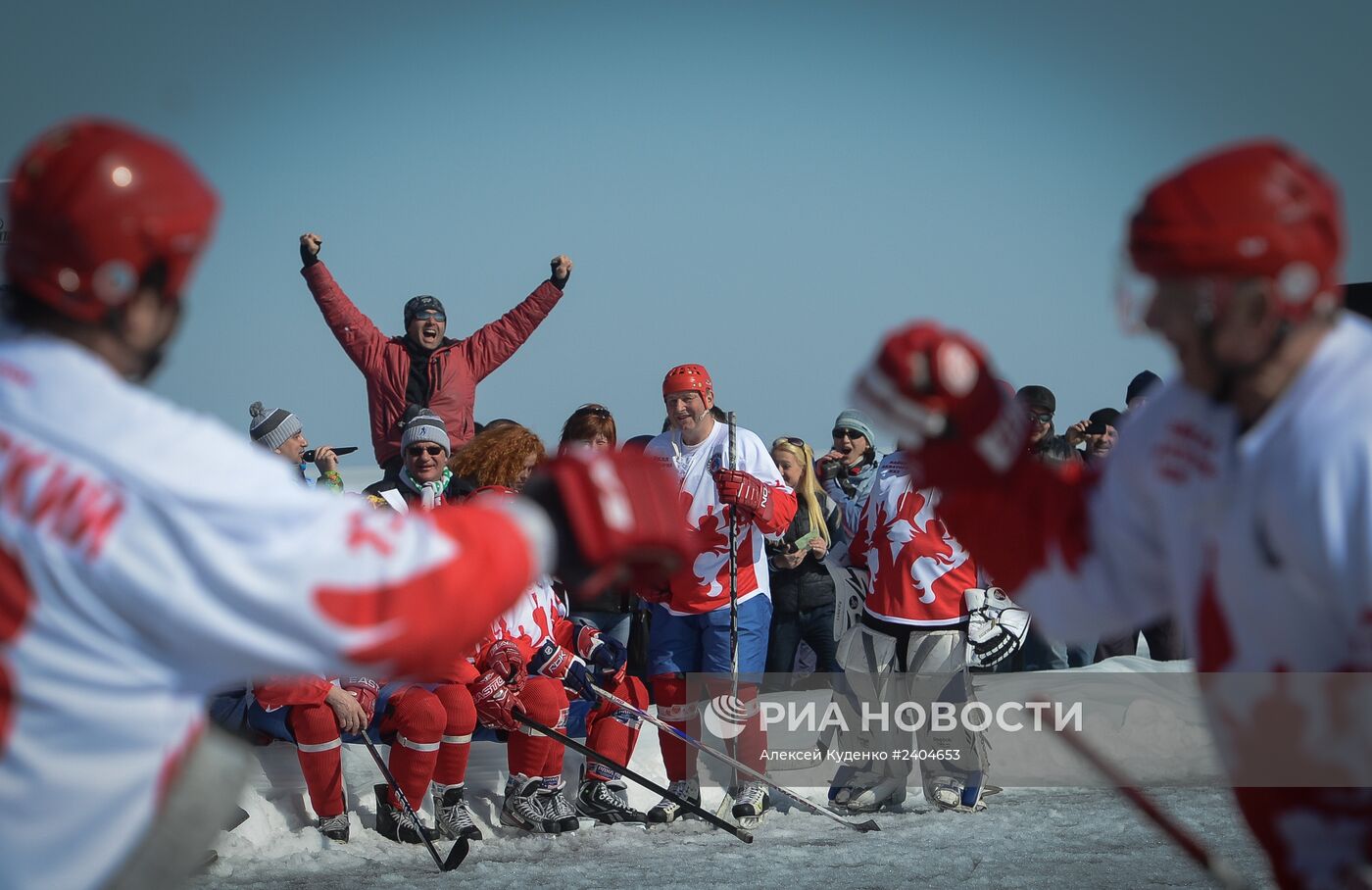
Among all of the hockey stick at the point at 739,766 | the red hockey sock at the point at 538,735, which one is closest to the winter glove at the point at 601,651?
the hockey stick at the point at 739,766

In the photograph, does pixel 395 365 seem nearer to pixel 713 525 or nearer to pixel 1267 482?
pixel 713 525

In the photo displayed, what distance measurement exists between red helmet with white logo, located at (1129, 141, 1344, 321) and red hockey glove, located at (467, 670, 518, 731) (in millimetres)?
4992

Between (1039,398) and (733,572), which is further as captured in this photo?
(1039,398)

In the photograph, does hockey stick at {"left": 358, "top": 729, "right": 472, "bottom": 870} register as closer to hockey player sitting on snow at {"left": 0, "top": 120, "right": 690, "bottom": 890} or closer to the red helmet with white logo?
hockey player sitting on snow at {"left": 0, "top": 120, "right": 690, "bottom": 890}

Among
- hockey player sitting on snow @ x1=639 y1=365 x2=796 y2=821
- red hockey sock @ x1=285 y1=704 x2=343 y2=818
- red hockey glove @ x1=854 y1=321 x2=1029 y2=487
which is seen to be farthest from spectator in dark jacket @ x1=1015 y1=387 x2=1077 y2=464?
red hockey glove @ x1=854 y1=321 x2=1029 y2=487

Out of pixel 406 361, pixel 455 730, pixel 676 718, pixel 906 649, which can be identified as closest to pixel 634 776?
pixel 676 718

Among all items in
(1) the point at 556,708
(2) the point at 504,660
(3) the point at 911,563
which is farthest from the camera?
(3) the point at 911,563

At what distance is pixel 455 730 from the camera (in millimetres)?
6660

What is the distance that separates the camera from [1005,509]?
2.58 metres

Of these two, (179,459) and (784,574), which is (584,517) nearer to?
(179,459)

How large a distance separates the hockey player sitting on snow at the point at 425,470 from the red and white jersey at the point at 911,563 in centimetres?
207

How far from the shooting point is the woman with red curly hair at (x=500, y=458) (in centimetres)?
676

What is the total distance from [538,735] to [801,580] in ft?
6.90

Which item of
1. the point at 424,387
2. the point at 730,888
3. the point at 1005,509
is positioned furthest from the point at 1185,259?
the point at 424,387
